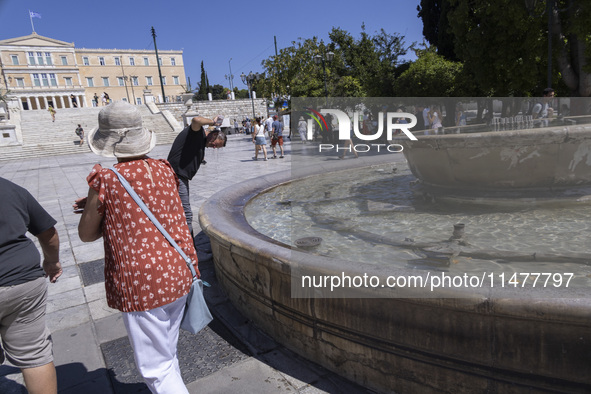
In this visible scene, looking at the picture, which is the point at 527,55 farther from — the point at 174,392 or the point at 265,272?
the point at 174,392

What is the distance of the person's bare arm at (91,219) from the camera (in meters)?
1.82

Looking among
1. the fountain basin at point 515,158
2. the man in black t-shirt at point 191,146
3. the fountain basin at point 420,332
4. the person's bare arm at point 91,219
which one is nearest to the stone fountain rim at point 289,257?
the fountain basin at point 420,332

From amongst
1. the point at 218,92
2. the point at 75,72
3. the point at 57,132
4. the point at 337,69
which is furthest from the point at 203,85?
the point at 337,69

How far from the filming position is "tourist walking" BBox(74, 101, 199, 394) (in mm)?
1841

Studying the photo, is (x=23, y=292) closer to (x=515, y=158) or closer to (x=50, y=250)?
(x=50, y=250)

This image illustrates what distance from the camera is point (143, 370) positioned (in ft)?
6.36

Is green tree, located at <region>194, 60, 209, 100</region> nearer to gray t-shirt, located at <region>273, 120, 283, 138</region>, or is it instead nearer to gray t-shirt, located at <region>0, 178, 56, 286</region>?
gray t-shirt, located at <region>273, 120, 283, 138</region>

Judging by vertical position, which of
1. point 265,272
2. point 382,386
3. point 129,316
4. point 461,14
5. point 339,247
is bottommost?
point 382,386

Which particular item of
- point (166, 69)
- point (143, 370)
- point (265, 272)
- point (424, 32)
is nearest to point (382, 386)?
point (265, 272)

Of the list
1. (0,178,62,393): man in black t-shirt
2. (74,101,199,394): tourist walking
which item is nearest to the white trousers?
(74,101,199,394): tourist walking

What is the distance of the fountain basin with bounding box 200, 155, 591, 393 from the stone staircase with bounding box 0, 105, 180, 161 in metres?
17.0

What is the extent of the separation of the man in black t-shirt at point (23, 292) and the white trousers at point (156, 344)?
0.52 metres

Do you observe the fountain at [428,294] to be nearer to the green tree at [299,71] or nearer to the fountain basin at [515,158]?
the fountain basin at [515,158]

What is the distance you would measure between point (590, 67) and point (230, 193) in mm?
10446
